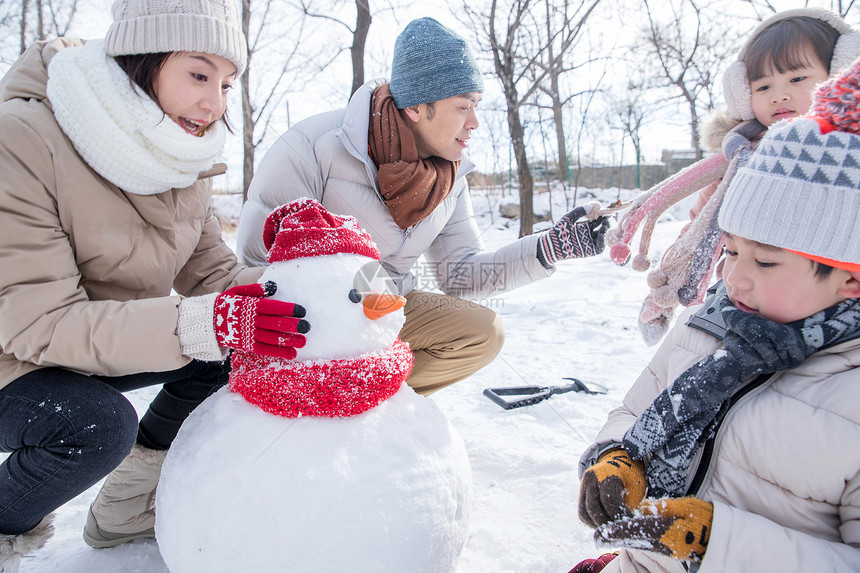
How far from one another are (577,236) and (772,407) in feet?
3.25

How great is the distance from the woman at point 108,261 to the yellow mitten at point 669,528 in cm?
64

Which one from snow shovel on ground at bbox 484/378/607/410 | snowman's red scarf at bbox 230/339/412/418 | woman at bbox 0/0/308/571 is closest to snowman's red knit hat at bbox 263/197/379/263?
woman at bbox 0/0/308/571

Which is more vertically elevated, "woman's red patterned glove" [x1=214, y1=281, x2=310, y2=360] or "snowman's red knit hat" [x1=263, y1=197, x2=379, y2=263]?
"snowman's red knit hat" [x1=263, y1=197, x2=379, y2=263]

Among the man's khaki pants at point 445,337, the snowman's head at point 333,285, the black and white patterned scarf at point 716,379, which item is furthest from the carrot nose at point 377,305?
the man's khaki pants at point 445,337

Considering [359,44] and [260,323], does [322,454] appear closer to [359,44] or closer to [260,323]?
[260,323]

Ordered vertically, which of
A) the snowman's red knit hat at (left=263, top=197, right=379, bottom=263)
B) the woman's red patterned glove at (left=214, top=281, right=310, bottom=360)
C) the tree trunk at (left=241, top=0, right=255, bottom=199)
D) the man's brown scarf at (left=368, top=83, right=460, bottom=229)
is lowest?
the woman's red patterned glove at (left=214, top=281, right=310, bottom=360)

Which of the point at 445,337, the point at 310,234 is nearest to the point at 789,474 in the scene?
the point at 310,234

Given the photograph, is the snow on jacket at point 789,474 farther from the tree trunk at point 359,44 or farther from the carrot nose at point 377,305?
the tree trunk at point 359,44

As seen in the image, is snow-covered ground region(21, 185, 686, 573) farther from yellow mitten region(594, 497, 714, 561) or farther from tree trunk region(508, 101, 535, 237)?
tree trunk region(508, 101, 535, 237)

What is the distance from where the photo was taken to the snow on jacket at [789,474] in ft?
2.60

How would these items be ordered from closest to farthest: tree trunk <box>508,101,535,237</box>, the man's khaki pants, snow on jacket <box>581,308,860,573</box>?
1. snow on jacket <box>581,308,860,573</box>
2. the man's khaki pants
3. tree trunk <box>508,101,535,237</box>

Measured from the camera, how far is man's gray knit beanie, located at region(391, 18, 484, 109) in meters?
1.77

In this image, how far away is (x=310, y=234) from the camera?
106 centimetres

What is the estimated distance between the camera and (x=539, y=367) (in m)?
2.67
